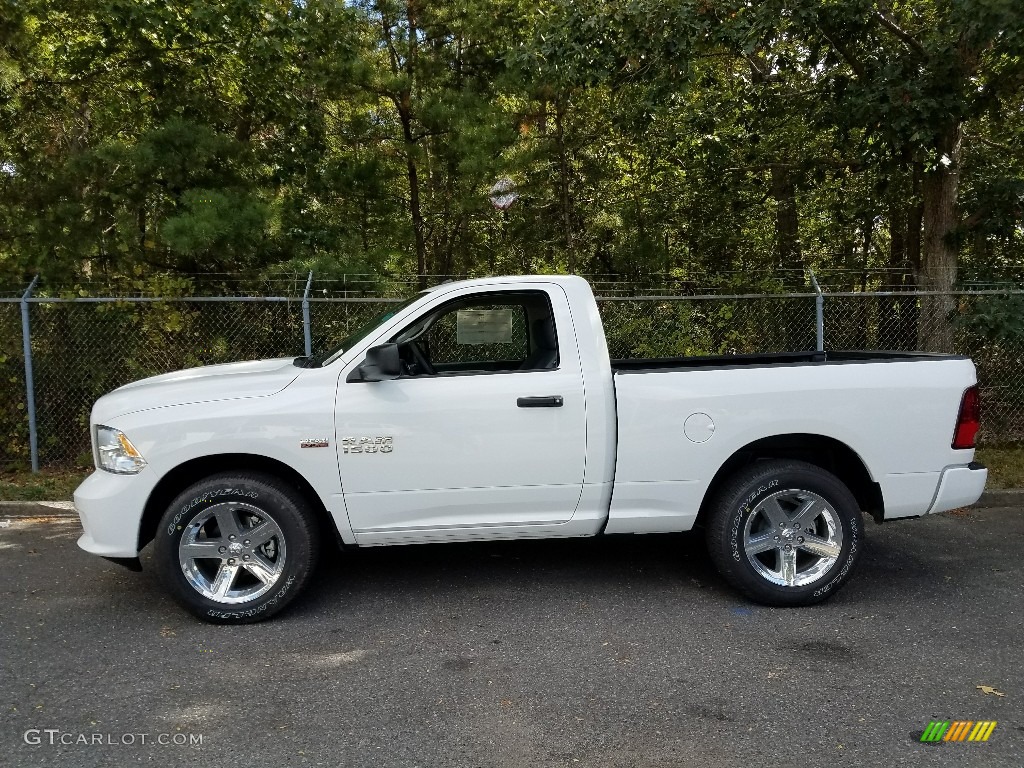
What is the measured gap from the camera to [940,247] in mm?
9445

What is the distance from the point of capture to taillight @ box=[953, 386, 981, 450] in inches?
186

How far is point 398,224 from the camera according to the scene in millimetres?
10516

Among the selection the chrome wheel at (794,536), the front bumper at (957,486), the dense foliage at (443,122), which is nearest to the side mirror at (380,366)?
the chrome wheel at (794,536)

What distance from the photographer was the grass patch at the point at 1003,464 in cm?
738

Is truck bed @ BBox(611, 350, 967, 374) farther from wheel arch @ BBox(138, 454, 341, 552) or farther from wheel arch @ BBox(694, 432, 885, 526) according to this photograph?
wheel arch @ BBox(138, 454, 341, 552)

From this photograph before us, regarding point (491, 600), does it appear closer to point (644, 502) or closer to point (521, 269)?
point (644, 502)

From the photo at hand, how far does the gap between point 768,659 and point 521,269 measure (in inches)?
360

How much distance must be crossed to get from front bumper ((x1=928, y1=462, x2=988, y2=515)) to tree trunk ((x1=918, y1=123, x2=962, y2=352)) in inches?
185

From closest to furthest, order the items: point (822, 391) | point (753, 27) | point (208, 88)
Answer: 1. point (822, 391)
2. point (753, 27)
3. point (208, 88)

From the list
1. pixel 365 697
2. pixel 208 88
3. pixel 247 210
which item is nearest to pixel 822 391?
pixel 365 697

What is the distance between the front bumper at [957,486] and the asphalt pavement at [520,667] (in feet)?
1.89

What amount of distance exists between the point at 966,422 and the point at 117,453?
481 centimetres

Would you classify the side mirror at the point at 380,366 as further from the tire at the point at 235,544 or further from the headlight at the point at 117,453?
the headlight at the point at 117,453

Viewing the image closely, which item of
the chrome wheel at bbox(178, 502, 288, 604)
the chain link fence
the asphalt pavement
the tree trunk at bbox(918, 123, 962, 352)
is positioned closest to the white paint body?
the chrome wheel at bbox(178, 502, 288, 604)
